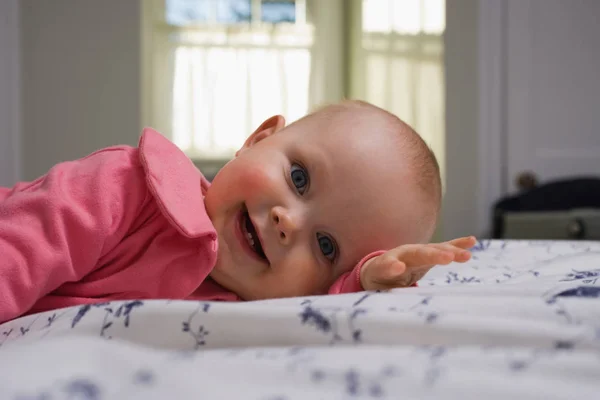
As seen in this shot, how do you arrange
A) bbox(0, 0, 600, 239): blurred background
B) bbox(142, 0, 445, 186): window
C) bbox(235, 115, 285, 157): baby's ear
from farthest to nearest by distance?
bbox(142, 0, 445, 186): window → bbox(0, 0, 600, 239): blurred background → bbox(235, 115, 285, 157): baby's ear

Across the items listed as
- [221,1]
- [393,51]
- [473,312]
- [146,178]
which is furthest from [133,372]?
[221,1]

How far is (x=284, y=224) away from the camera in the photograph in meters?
0.77

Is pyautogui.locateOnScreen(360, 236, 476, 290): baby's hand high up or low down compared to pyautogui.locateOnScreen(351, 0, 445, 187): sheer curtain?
down

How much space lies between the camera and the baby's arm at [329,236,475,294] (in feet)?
2.19

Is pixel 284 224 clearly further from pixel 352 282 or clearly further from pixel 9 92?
pixel 9 92

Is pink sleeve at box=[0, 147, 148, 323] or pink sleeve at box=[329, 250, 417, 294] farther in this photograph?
pink sleeve at box=[329, 250, 417, 294]

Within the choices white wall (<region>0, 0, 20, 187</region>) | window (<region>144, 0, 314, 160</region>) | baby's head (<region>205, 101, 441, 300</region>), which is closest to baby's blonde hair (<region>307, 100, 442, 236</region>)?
baby's head (<region>205, 101, 441, 300</region>)

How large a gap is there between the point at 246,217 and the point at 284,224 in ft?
0.29

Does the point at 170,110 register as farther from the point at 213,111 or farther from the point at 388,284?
the point at 388,284

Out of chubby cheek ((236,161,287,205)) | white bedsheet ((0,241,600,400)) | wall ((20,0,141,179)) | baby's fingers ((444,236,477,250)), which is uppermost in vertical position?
wall ((20,0,141,179))

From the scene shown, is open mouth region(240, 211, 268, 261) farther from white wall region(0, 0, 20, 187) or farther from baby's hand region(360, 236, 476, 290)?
white wall region(0, 0, 20, 187)

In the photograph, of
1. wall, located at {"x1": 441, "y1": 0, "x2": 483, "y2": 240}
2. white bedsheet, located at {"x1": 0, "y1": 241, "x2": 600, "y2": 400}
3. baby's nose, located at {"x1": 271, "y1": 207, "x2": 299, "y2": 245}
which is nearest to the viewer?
white bedsheet, located at {"x1": 0, "y1": 241, "x2": 600, "y2": 400}

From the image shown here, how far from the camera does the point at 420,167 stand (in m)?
0.85

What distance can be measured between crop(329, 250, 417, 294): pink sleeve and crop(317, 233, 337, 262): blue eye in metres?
0.04
